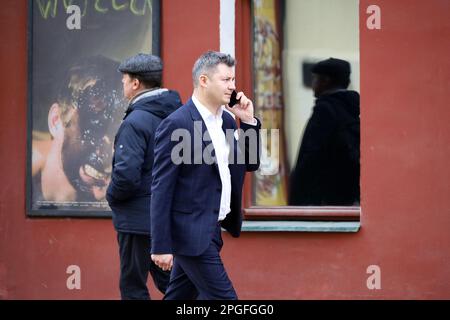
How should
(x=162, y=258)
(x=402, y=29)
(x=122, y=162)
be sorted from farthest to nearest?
(x=402, y=29)
(x=122, y=162)
(x=162, y=258)

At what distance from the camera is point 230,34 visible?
29.1 ft

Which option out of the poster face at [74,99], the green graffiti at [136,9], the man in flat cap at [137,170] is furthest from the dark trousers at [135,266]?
the green graffiti at [136,9]

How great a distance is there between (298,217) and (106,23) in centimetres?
226

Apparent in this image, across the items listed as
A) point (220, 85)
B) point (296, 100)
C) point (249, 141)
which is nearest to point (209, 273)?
point (249, 141)

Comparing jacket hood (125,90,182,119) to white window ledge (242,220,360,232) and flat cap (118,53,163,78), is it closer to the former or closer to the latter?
flat cap (118,53,163,78)

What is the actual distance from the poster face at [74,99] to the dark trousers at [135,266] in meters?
1.83

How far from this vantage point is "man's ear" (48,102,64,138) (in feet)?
30.3

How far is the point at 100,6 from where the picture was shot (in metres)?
9.09

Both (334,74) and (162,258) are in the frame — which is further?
(334,74)

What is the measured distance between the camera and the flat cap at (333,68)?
29.2ft

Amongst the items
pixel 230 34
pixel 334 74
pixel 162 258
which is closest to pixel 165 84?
pixel 230 34

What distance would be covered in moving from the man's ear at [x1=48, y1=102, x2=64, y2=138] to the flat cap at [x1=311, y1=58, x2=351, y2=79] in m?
2.17

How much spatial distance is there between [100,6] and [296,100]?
1.81m

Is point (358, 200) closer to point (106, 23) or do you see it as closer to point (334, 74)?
point (334, 74)
